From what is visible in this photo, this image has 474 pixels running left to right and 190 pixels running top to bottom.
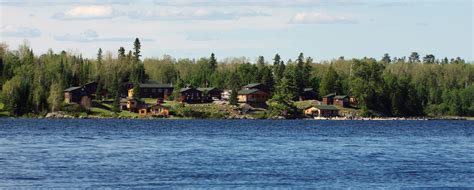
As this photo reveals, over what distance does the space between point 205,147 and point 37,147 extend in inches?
492

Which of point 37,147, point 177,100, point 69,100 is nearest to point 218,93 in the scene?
point 177,100

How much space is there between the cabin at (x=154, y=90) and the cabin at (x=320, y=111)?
93.6 ft

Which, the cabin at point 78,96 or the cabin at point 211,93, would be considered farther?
the cabin at point 211,93

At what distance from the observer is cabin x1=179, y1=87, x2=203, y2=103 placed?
178 m

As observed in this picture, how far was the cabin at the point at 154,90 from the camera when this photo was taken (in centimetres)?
18712

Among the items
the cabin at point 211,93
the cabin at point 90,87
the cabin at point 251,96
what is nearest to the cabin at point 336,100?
the cabin at point 251,96

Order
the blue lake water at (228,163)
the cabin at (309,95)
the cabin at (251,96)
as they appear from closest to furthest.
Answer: the blue lake water at (228,163)
the cabin at (251,96)
the cabin at (309,95)

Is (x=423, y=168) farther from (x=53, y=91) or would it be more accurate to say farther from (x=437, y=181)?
(x=53, y=91)

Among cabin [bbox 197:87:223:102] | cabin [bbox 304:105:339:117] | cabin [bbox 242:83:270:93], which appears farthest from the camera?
cabin [bbox 242:83:270:93]

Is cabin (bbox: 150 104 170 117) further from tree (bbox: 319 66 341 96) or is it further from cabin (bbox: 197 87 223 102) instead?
tree (bbox: 319 66 341 96)

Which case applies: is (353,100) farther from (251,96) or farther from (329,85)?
(251,96)

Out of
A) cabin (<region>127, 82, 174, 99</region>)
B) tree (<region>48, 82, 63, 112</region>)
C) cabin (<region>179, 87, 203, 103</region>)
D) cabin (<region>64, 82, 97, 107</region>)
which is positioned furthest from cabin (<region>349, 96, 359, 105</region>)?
tree (<region>48, 82, 63, 112</region>)

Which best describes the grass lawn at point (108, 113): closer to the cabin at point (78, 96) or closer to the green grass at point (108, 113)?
the green grass at point (108, 113)

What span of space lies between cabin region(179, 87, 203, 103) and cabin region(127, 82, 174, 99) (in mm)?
8752
